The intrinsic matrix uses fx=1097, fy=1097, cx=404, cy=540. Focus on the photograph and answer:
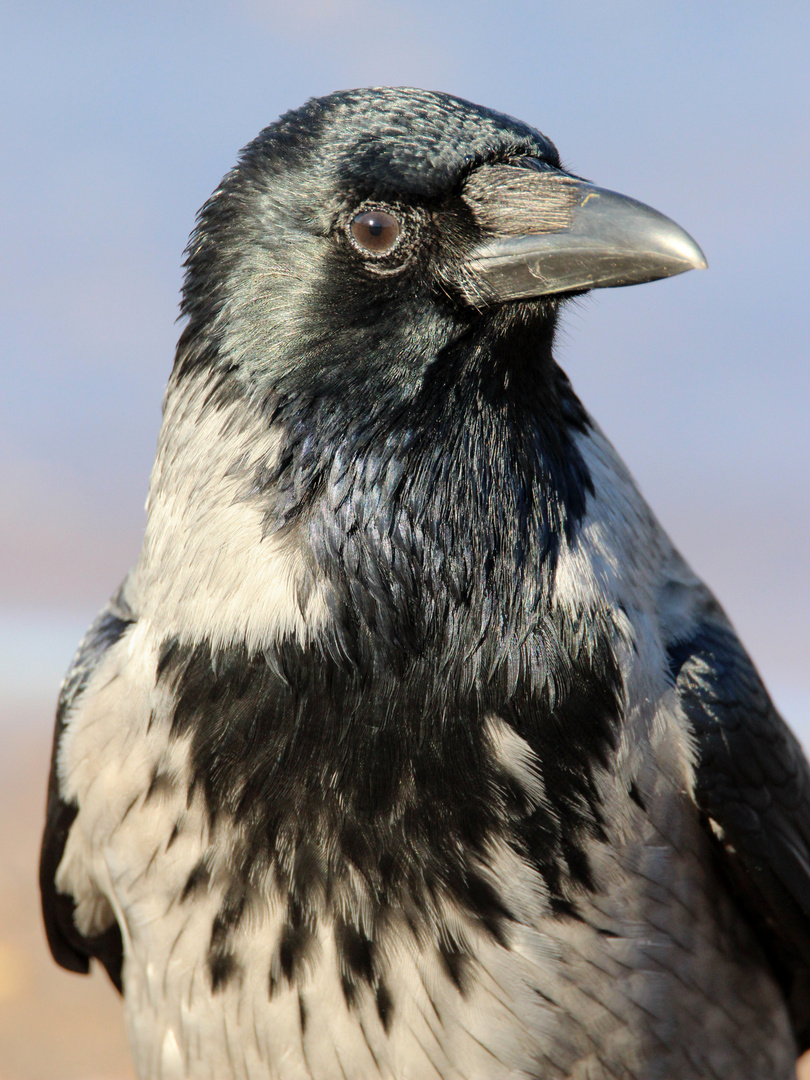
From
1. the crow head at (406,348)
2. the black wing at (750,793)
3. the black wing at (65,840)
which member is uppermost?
the crow head at (406,348)

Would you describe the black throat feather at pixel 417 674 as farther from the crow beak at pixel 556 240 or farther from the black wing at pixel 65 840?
the black wing at pixel 65 840

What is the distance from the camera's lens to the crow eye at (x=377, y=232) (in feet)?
8.51

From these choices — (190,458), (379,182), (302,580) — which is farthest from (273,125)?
(302,580)

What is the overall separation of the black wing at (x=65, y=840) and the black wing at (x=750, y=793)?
1.71 m

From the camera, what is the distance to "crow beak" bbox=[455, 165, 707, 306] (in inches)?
101

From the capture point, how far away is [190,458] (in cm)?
282

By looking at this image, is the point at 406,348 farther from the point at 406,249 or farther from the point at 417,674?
the point at 417,674

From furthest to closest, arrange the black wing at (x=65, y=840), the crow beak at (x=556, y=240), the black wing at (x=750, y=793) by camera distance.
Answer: the black wing at (x=65, y=840) → the black wing at (x=750, y=793) → the crow beak at (x=556, y=240)

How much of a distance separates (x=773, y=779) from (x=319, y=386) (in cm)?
179

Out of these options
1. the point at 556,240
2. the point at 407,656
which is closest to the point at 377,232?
the point at 556,240

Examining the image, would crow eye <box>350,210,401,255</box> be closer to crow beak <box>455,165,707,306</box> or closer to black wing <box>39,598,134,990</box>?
crow beak <box>455,165,707,306</box>

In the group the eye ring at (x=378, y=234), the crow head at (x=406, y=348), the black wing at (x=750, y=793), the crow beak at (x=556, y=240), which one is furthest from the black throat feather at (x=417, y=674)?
the black wing at (x=750, y=793)

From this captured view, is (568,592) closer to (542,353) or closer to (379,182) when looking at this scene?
(542,353)

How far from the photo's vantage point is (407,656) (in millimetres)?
2672
